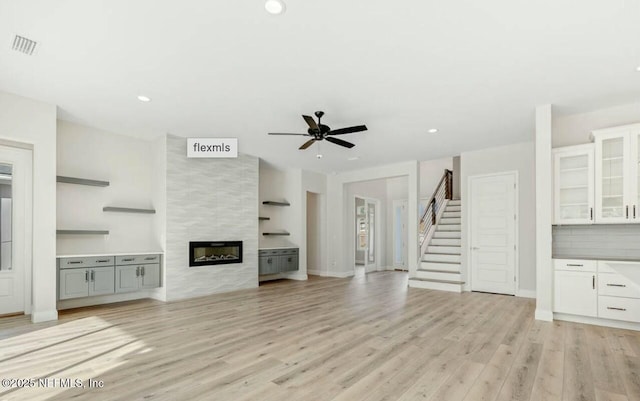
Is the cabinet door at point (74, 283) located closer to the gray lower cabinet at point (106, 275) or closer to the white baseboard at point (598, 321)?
the gray lower cabinet at point (106, 275)

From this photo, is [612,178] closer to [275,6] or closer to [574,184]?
[574,184]

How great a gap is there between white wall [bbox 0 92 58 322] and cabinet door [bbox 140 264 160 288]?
1256 millimetres

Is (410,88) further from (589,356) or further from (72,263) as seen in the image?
(72,263)

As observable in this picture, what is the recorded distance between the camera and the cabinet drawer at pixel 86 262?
4.89 meters

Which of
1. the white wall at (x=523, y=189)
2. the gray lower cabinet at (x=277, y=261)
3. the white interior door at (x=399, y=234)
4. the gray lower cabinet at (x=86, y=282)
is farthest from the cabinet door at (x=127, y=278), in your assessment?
the white interior door at (x=399, y=234)

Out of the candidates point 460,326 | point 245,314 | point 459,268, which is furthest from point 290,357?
point 459,268

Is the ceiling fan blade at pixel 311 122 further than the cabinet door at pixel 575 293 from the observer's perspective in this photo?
No

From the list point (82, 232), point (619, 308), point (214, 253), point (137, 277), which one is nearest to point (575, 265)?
point (619, 308)

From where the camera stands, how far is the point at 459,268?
7.36m

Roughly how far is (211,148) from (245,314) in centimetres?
314

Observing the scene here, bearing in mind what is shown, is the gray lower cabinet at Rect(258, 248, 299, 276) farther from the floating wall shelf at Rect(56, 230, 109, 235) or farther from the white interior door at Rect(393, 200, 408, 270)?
the white interior door at Rect(393, 200, 408, 270)

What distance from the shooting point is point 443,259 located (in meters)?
7.87

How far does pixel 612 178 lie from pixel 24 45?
701 cm

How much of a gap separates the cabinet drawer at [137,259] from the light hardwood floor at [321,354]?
731 millimetres
